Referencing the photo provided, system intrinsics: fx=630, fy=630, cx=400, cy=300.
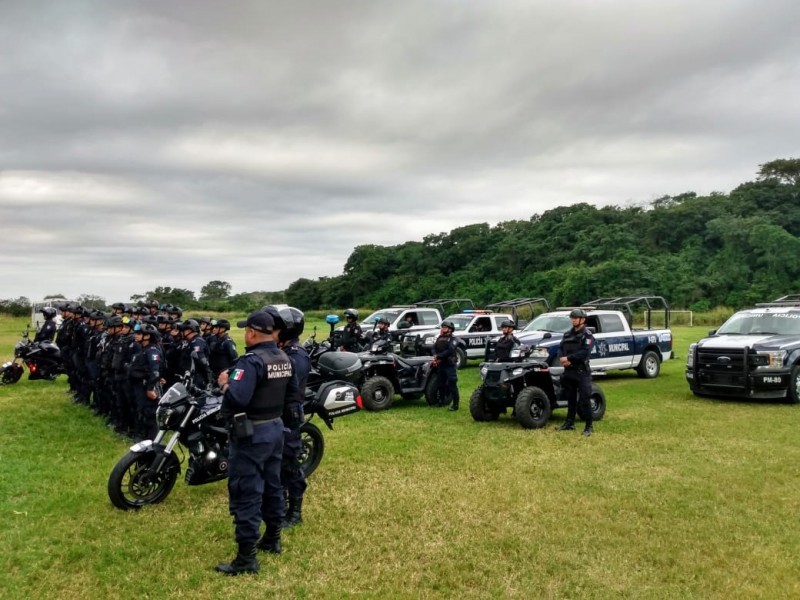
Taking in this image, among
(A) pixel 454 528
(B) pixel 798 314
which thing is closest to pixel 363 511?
(A) pixel 454 528

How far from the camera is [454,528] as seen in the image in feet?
17.6

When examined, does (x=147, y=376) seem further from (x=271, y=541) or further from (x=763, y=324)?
(x=763, y=324)

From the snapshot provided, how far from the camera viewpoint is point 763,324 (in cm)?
1287

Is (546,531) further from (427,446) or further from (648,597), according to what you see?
(427,446)

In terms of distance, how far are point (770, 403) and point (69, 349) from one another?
13606 mm

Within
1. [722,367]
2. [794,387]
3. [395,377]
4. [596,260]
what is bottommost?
[794,387]

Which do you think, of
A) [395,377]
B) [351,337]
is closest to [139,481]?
[395,377]

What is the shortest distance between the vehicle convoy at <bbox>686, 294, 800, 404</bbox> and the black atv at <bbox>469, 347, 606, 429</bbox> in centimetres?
324

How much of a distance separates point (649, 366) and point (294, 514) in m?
12.8

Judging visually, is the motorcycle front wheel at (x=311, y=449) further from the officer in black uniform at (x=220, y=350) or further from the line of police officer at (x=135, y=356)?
the officer in black uniform at (x=220, y=350)

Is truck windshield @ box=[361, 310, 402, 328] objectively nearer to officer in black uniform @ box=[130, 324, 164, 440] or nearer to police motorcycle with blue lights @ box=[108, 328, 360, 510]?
officer in black uniform @ box=[130, 324, 164, 440]

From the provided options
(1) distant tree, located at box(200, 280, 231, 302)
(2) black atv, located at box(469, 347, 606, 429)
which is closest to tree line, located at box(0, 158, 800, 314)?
(1) distant tree, located at box(200, 280, 231, 302)

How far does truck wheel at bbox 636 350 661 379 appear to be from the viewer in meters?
16.0

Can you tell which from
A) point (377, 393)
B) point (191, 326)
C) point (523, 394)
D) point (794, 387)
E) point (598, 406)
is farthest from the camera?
point (377, 393)
